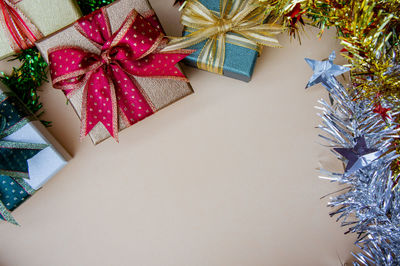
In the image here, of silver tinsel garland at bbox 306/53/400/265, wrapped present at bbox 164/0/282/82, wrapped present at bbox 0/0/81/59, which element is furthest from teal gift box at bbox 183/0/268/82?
wrapped present at bbox 0/0/81/59

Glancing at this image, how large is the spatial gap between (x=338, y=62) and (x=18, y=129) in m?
0.98

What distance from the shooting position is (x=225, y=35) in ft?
3.07

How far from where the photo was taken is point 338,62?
1.02 m

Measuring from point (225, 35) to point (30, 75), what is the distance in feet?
2.03

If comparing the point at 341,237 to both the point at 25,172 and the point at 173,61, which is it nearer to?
the point at 173,61

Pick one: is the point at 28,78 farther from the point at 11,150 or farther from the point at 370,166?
the point at 370,166

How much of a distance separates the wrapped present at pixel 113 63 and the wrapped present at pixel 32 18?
5cm

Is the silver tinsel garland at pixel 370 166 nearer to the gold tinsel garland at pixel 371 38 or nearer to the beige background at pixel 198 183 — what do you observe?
the gold tinsel garland at pixel 371 38

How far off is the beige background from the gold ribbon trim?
109mm

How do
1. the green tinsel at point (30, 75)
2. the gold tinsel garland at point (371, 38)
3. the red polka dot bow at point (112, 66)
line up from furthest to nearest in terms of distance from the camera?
the green tinsel at point (30, 75)
the red polka dot bow at point (112, 66)
the gold tinsel garland at point (371, 38)

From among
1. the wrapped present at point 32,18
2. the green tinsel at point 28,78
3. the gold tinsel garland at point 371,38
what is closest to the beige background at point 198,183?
the green tinsel at point 28,78

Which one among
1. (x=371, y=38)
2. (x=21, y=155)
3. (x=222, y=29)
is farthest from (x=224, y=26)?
(x=21, y=155)

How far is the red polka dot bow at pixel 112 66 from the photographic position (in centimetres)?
89

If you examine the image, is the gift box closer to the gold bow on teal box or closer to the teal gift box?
the gold bow on teal box
